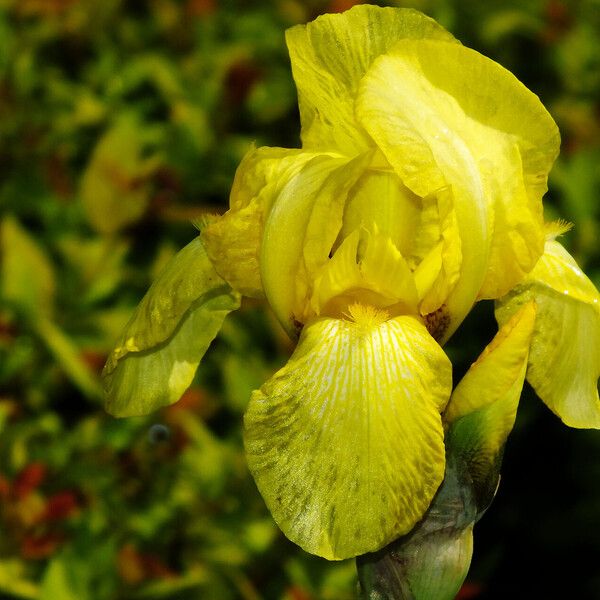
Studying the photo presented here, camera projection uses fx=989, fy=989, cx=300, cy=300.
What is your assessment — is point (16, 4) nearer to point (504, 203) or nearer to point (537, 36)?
point (537, 36)

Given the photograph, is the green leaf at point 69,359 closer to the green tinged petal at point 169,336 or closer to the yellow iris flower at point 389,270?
the green tinged petal at point 169,336

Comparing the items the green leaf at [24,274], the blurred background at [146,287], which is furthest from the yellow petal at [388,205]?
the green leaf at [24,274]

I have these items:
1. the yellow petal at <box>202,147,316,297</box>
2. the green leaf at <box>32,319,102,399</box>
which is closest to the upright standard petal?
the yellow petal at <box>202,147,316,297</box>

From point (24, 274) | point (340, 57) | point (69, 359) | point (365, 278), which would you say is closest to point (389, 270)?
point (365, 278)

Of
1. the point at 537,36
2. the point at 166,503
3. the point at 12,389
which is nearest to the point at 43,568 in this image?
the point at 166,503

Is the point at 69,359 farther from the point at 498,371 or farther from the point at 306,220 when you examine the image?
the point at 498,371

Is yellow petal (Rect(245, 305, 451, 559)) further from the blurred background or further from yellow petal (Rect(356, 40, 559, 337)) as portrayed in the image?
the blurred background

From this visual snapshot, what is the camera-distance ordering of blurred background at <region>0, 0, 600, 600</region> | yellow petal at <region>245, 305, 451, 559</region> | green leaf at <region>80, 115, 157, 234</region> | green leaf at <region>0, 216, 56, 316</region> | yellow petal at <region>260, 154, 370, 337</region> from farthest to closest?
green leaf at <region>80, 115, 157, 234</region> < green leaf at <region>0, 216, 56, 316</region> < blurred background at <region>0, 0, 600, 600</region> < yellow petal at <region>260, 154, 370, 337</region> < yellow petal at <region>245, 305, 451, 559</region>
